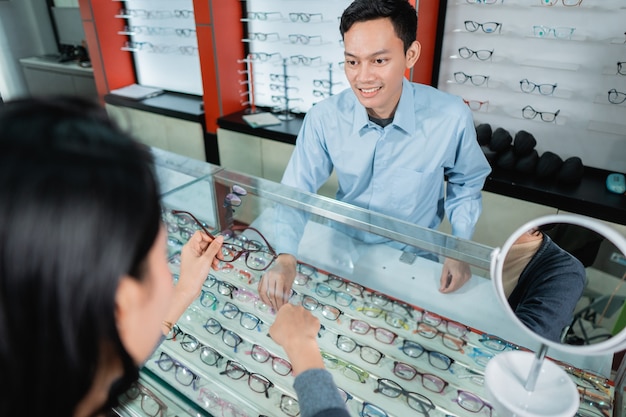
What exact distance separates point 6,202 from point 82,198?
7 cm

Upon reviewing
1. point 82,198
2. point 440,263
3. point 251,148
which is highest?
point 82,198

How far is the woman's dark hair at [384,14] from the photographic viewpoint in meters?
1.62

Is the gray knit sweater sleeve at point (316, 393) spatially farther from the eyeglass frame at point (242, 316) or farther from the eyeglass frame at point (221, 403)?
the eyeglass frame at point (242, 316)

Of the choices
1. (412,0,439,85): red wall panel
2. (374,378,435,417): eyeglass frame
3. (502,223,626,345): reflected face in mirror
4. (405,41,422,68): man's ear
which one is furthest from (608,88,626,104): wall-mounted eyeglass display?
(374,378,435,417): eyeglass frame

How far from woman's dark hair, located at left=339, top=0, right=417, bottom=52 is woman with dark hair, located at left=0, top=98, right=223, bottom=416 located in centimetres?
133

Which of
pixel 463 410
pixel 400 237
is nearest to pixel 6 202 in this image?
pixel 463 410

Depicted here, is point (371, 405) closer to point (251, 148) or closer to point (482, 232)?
point (482, 232)

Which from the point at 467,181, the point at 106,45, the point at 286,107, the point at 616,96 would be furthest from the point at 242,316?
the point at 106,45

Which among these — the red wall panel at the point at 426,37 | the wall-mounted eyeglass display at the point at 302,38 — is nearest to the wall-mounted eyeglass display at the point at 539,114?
the red wall panel at the point at 426,37

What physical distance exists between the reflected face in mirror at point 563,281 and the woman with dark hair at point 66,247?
27.0 inches

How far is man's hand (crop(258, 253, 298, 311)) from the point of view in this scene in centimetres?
130

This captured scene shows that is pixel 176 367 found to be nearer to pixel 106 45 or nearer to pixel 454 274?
pixel 454 274

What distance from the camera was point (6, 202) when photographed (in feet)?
1.43

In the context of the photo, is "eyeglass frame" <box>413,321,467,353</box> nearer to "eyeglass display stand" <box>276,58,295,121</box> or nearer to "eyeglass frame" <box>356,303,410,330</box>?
Answer: "eyeglass frame" <box>356,303,410,330</box>
